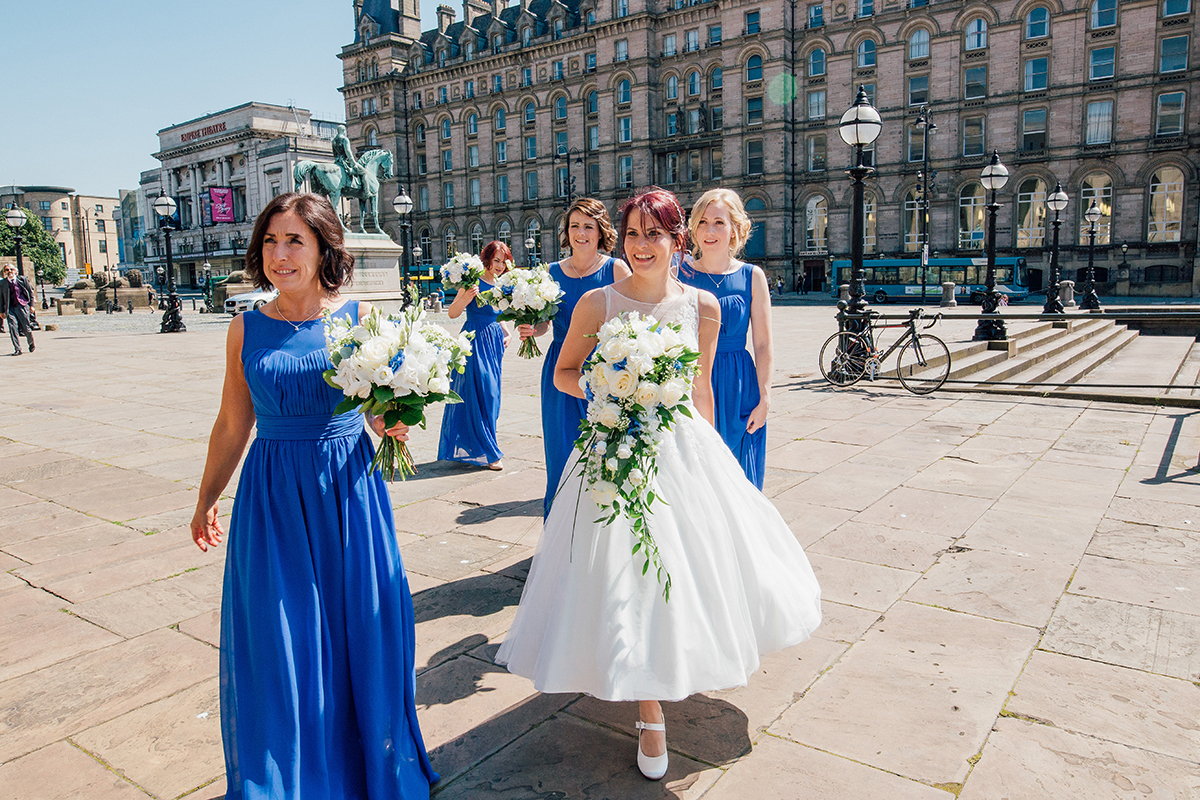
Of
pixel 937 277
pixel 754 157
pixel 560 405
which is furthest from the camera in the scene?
pixel 754 157

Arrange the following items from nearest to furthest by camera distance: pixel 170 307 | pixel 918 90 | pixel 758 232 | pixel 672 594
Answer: pixel 672 594, pixel 170 307, pixel 918 90, pixel 758 232

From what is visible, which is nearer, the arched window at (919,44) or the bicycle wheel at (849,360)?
the bicycle wheel at (849,360)

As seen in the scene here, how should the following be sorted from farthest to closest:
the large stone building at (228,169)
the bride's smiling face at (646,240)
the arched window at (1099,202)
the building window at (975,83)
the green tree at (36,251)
Result: the large stone building at (228,169) → the green tree at (36,251) → the building window at (975,83) → the arched window at (1099,202) → the bride's smiling face at (646,240)

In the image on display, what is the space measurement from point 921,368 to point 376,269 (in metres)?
18.9

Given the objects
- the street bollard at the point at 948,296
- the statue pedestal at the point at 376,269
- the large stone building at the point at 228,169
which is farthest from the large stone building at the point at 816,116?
the statue pedestal at the point at 376,269

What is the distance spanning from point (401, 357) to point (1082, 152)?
52.2 metres

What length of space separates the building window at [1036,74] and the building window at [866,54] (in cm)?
894

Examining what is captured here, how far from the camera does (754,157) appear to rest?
5447cm

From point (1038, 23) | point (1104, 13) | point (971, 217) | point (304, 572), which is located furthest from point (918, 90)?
point (304, 572)

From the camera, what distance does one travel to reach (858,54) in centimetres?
5038

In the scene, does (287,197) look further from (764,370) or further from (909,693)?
(909,693)

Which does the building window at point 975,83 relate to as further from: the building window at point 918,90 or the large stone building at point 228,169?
the large stone building at point 228,169

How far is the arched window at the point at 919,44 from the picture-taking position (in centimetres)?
4825

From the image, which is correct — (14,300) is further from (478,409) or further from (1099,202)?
(1099,202)
